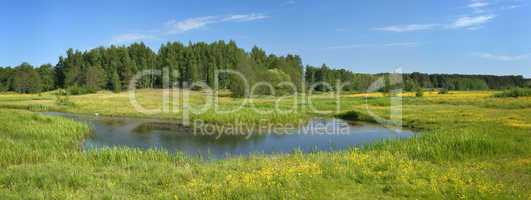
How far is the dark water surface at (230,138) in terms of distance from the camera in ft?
92.3

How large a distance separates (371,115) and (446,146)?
32.0m

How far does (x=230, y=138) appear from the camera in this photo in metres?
33.5

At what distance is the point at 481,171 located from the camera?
15.3 metres

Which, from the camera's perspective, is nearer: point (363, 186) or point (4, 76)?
point (363, 186)

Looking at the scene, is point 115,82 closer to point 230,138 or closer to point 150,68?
point 150,68

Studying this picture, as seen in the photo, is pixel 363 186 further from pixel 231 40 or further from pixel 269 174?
pixel 231 40

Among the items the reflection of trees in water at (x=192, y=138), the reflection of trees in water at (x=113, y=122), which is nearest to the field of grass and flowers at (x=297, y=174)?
the reflection of trees in water at (x=192, y=138)

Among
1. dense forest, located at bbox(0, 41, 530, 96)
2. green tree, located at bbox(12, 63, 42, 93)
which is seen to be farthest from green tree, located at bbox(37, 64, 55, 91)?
green tree, located at bbox(12, 63, 42, 93)

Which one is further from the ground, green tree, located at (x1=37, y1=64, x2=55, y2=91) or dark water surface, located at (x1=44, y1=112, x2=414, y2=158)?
green tree, located at (x1=37, y1=64, x2=55, y2=91)

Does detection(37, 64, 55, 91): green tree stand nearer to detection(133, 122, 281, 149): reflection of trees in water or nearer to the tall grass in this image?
Answer: detection(133, 122, 281, 149): reflection of trees in water

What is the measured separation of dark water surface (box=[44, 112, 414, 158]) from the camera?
28.1 metres

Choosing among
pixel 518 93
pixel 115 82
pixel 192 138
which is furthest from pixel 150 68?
pixel 192 138

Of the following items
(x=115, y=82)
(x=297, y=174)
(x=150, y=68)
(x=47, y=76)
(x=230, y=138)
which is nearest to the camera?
(x=297, y=174)

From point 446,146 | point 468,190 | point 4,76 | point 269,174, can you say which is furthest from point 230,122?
point 4,76
